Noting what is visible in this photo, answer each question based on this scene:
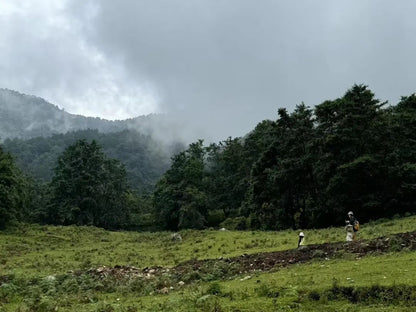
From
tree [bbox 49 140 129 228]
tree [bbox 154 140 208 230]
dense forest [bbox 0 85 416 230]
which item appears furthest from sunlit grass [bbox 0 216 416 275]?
tree [bbox 49 140 129 228]

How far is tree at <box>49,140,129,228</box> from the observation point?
8444 cm

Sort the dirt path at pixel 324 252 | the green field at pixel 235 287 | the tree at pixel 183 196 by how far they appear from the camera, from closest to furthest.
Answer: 1. the green field at pixel 235 287
2. the dirt path at pixel 324 252
3. the tree at pixel 183 196

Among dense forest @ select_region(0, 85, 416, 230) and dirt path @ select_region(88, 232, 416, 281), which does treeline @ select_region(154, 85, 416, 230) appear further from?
dirt path @ select_region(88, 232, 416, 281)

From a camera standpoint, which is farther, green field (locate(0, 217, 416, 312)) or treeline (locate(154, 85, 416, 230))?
treeline (locate(154, 85, 416, 230))

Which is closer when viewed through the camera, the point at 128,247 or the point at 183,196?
the point at 128,247

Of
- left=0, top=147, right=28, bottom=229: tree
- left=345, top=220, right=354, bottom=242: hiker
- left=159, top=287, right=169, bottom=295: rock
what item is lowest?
left=159, top=287, right=169, bottom=295: rock

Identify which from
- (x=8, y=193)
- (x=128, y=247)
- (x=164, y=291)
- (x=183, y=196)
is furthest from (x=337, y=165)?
(x=8, y=193)

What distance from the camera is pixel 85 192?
283 feet

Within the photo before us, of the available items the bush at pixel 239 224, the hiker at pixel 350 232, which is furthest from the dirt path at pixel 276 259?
the bush at pixel 239 224

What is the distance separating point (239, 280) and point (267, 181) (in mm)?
37619

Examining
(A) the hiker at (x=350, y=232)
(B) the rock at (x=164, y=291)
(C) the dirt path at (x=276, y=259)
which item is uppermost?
(A) the hiker at (x=350, y=232)

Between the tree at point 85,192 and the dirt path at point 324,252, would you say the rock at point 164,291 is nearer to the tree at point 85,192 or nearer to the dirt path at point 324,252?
the dirt path at point 324,252

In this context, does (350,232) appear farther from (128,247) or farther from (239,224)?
(239,224)

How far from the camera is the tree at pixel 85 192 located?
84438 mm
